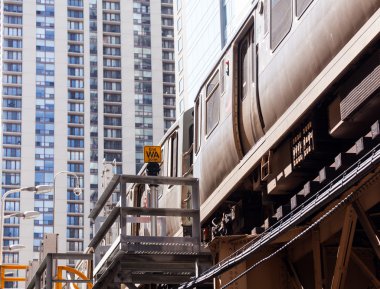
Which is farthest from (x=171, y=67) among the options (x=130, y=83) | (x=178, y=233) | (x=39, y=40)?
(x=178, y=233)

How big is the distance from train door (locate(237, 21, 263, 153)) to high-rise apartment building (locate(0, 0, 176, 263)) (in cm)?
9865

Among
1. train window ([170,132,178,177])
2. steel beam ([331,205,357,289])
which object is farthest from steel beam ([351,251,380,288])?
train window ([170,132,178,177])

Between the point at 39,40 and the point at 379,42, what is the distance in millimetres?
108993

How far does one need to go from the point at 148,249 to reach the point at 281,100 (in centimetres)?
324

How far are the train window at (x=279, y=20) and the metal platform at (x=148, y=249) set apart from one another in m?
2.54

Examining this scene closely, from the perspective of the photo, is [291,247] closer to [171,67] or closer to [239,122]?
[239,122]

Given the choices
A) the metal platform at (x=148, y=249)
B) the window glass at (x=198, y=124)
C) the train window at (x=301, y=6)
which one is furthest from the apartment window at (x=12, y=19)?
the train window at (x=301, y=6)

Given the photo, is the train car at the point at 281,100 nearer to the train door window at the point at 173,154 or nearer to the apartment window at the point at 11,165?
the train door window at the point at 173,154

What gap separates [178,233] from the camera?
1555 cm

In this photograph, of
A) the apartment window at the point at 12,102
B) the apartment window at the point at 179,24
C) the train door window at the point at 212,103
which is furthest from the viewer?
the apartment window at the point at 12,102

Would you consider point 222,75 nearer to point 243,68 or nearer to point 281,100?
point 243,68

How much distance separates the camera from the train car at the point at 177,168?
51.2 ft

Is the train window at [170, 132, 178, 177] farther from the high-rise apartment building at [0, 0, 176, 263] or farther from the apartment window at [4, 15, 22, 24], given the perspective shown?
the apartment window at [4, 15, 22, 24]

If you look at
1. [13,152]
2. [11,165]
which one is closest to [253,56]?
[11,165]
